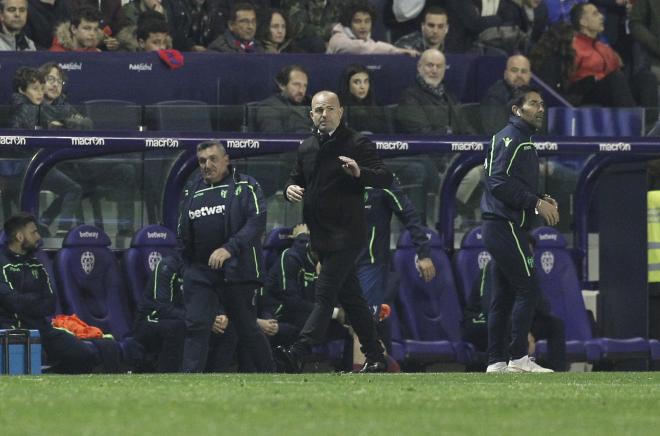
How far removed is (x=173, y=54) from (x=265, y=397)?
7.52 m

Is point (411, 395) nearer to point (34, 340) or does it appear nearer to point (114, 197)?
point (34, 340)

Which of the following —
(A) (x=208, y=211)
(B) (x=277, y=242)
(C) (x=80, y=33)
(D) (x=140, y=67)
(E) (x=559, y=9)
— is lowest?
(B) (x=277, y=242)

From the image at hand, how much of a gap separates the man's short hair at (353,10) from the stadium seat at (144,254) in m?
3.68

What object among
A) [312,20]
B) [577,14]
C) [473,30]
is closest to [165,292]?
[312,20]

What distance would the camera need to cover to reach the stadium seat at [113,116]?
1539 centimetres

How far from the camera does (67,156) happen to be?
15523mm

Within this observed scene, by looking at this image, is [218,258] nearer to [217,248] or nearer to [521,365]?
[217,248]

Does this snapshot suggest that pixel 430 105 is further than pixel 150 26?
No

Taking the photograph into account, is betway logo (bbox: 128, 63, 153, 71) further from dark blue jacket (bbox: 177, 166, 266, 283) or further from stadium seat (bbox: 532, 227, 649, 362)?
stadium seat (bbox: 532, 227, 649, 362)

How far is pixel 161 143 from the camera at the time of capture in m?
15.3

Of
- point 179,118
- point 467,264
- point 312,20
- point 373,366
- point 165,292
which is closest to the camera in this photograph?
point 373,366

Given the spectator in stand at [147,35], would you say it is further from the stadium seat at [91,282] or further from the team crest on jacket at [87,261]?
the team crest on jacket at [87,261]

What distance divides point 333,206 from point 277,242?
3.50m

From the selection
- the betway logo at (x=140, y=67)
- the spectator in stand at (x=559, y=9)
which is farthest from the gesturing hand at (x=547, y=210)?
the spectator in stand at (x=559, y=9)
